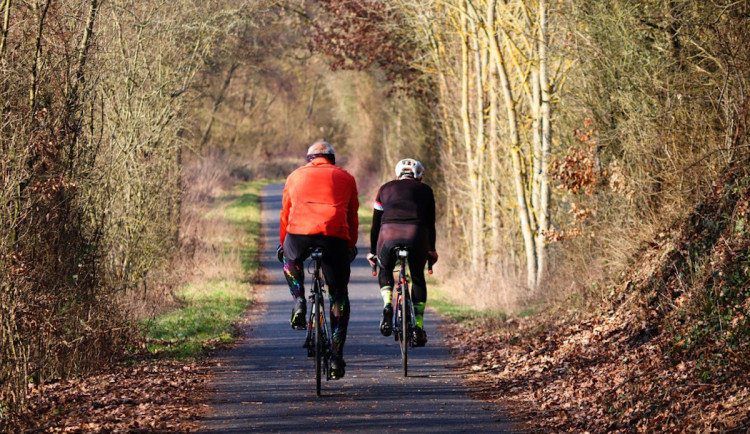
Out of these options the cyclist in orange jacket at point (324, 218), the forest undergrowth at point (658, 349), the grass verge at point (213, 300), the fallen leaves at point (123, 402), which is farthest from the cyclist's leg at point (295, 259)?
the grass verge at point (213, 300)

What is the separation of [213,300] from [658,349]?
39.0 feet

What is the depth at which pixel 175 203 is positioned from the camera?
2214 cm

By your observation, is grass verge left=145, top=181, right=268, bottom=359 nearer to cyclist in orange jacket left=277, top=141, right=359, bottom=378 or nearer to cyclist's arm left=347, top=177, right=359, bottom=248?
cyclist in orange jacket left=277, top=141, right=359, bottom=378

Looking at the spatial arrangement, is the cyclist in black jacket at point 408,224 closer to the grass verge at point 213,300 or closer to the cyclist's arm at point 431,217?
the cyclist's arm at point 431,217

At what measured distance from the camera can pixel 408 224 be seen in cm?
1136

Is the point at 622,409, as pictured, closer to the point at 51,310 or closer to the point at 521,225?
the point at 51,310

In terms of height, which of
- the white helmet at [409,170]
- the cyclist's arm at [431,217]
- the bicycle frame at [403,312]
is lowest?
the bicycle frame at [403,312]

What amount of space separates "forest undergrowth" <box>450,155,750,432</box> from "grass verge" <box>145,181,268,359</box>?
361 centimetres

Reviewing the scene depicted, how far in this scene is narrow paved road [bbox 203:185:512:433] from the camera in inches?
347

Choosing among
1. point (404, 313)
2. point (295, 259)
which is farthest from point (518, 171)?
point (295, 259)

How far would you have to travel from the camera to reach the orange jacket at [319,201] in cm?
994

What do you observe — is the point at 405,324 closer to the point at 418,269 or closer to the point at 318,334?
the point at 418,269

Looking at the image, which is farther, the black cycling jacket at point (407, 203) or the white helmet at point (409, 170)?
the white helmet at point (409, 170)

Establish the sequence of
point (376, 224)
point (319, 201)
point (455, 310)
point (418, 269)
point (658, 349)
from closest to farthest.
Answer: point (658, 349) → point (319, 201) → point (418, 269) → point (376, 224) → point (455, 310)
